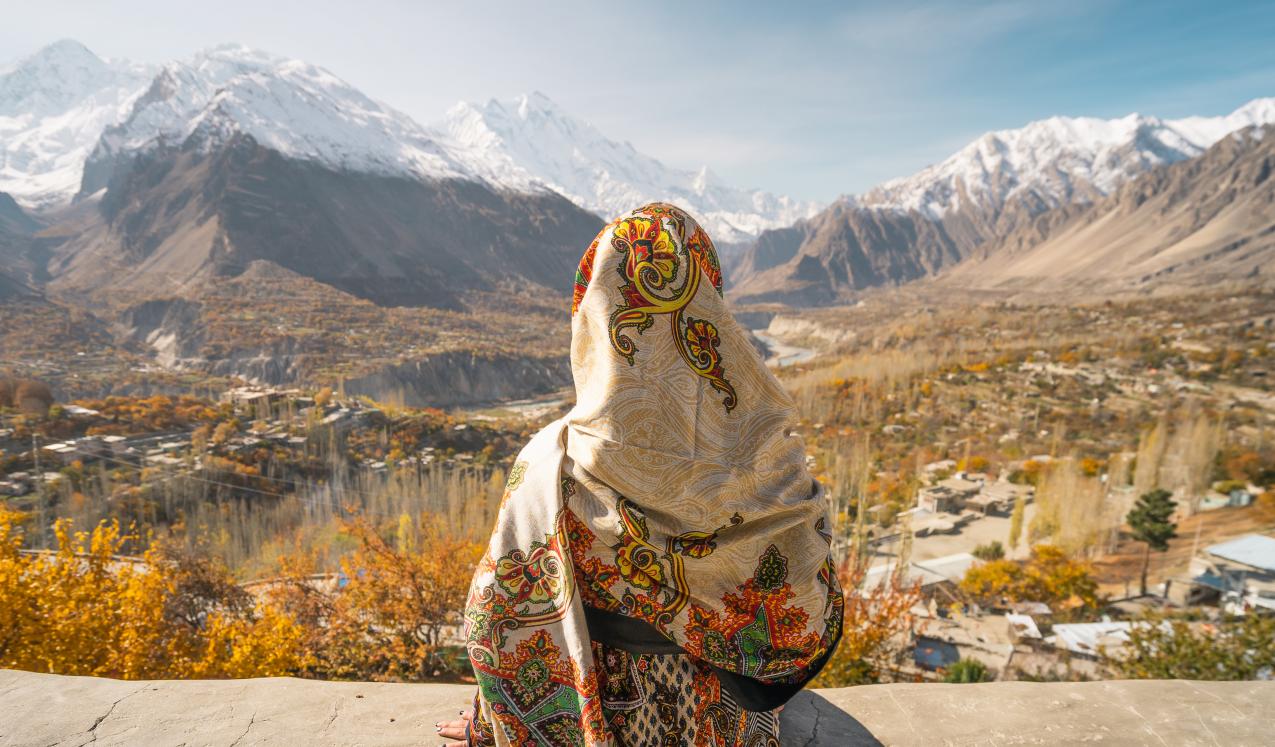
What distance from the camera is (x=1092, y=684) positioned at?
205cm

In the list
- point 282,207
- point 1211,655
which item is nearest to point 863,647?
point 1211,655

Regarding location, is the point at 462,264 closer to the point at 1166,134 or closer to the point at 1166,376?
the point at 1166,376

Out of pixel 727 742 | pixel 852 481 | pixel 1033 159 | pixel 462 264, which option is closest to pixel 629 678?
pixel 727 742

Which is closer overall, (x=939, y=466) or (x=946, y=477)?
(x=946, y=477)

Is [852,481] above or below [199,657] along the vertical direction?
below

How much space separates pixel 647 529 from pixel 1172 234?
127842 mm

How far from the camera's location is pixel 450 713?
1.81 metres

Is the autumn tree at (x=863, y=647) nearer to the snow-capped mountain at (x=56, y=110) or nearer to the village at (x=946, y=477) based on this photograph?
the village at (x=946, y=477)

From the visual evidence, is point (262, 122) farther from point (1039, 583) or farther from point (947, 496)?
point (1039, 583)

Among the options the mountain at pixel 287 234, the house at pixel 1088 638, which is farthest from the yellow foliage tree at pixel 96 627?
the mountain at pixel 287 234

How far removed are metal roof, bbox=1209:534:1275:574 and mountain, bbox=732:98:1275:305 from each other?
432 ft

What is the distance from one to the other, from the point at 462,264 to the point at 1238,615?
91.9 meters

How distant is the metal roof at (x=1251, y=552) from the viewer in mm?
11320

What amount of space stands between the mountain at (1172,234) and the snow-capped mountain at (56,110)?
177040mm
